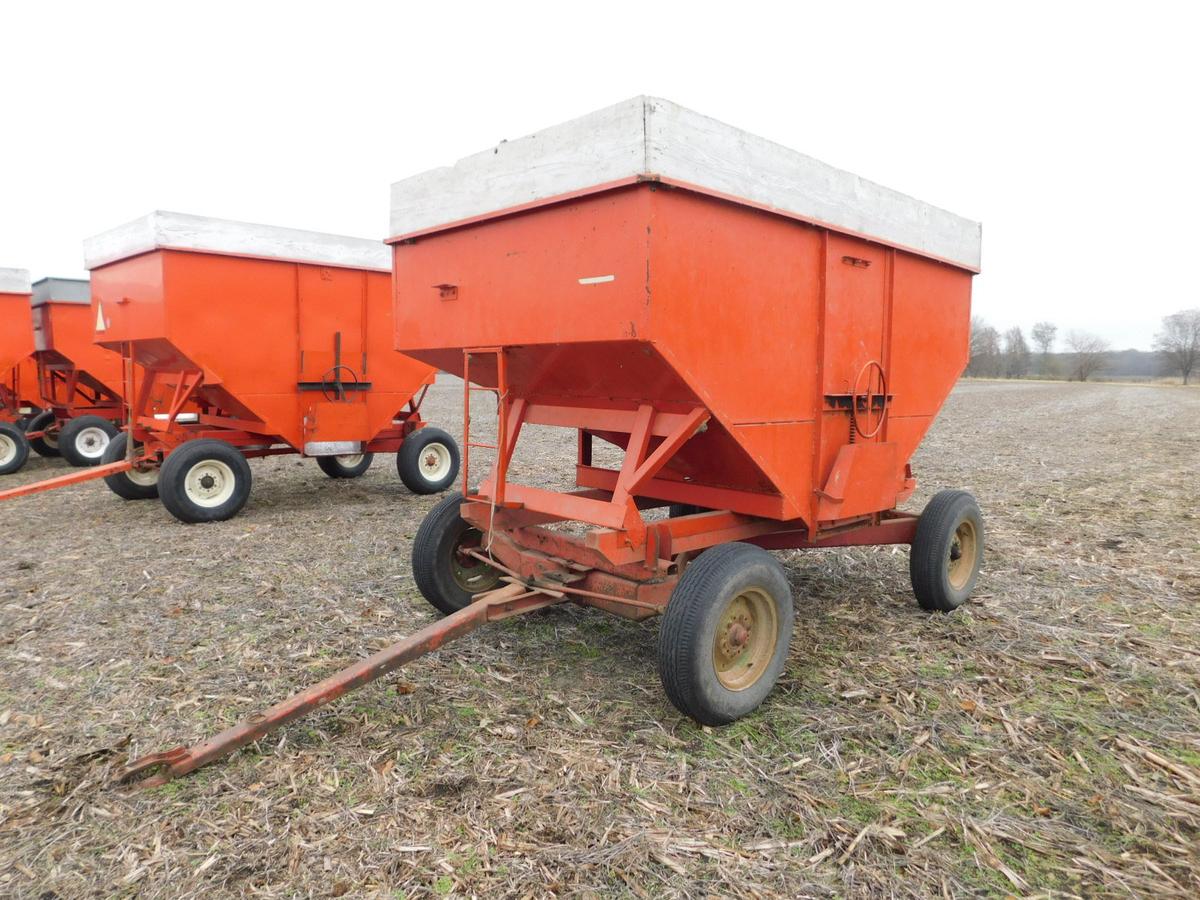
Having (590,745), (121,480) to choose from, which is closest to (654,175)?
(590,745)

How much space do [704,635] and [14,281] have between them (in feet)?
39.8

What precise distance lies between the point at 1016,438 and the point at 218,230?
14.6 m

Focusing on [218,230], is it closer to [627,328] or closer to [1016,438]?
[627,328]

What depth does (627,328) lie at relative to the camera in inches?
127

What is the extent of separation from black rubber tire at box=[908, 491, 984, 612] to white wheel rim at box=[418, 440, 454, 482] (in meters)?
5.63

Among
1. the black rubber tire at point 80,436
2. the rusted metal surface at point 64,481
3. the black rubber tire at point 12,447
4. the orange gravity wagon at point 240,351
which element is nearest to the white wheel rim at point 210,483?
the orange gravity wagon at point 240,351

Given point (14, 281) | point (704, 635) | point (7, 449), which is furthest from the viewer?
point (14, 281)

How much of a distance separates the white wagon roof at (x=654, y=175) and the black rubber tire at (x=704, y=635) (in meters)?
1.63

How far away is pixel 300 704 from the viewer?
9.66 ft

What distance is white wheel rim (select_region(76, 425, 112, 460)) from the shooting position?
36.2ft

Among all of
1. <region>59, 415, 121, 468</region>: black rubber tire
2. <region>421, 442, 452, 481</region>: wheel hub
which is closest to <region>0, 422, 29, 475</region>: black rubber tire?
<region>59, 415, 121, 468</region>: black rubber tire

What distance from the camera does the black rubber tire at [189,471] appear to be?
22.8 feet

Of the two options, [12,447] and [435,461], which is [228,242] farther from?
[12,447]

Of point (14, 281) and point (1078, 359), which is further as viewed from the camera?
point (1078, 359)
